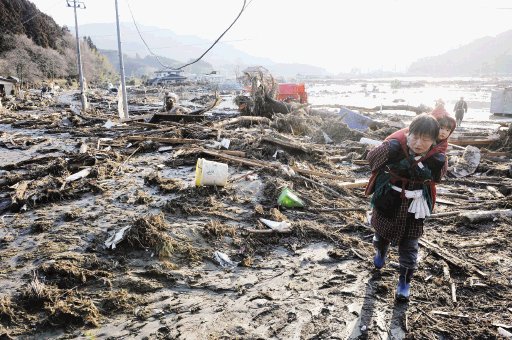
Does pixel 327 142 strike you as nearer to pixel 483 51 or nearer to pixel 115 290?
pixel 115 290

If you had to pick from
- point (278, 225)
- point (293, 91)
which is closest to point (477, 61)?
Answer: point (293, 91)

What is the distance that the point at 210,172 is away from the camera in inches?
219

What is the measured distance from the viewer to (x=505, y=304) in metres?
3.09

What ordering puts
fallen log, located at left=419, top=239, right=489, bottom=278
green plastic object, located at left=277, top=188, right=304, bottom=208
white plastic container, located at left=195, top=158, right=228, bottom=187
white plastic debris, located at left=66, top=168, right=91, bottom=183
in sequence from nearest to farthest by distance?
1. fallen log, located at left=419, top=239, right=489, bottom=278
2. green plastic object, located at left=277, top=188, right=304, bottom=208
3. white plastic container, located at left=195, top=158, right=228, bottom=187
4. white plastic debris, located at left=66, top=168, right=91, bottom=183

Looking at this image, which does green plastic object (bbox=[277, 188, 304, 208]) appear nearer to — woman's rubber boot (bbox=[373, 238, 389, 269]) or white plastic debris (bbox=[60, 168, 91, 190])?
woman's rubber boot (bbox=[373, 238, 389, 269])

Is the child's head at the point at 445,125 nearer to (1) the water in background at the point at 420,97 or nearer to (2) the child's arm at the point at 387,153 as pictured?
(2) the child's arm at the point at 387,153

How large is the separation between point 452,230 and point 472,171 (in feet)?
14.3

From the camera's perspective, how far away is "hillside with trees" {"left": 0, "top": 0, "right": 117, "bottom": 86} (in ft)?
181

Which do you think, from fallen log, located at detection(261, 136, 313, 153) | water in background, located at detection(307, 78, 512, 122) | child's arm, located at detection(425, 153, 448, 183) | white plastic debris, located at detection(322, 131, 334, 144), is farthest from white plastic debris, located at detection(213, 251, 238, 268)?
white plastic debris, located at detection(322, 131, 334, 144)

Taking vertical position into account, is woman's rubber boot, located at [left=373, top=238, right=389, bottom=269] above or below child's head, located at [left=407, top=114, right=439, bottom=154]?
below

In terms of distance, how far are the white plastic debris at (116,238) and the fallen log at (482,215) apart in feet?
15.1

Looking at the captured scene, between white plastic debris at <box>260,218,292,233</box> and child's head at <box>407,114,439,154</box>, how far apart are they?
211 centimetres

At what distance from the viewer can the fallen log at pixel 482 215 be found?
4.92 m

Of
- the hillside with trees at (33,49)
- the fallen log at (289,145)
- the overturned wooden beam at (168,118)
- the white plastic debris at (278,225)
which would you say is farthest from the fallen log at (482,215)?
the hillside with trees at (33,49)
